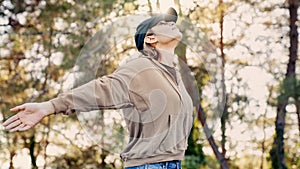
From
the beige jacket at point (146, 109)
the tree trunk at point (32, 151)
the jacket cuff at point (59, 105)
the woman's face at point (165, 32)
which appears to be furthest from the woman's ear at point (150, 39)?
the tree trunk at point (32, 151)

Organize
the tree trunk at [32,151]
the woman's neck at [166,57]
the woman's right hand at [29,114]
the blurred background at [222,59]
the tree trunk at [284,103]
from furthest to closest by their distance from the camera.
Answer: the tree trunk at [32,151] → the blurred background at [222,59] → the tree trunk at [284,103] → the woman's neck at [166,57] → the woman's right hand at [29,114]

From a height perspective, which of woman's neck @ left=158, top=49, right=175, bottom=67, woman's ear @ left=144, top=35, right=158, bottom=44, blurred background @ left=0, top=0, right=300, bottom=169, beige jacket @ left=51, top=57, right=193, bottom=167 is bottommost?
blurred background @ left=0, top=0, right=300, bottom=169

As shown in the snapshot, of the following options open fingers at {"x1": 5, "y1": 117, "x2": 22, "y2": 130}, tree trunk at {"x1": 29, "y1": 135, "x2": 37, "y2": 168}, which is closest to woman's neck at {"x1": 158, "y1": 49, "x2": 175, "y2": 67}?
open fingers at {"x1": 5, "y1": 117, "x2": 22, "y2": 130}

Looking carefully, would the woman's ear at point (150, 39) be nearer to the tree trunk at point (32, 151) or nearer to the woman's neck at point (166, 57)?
the woman's neck at point (166, 57)

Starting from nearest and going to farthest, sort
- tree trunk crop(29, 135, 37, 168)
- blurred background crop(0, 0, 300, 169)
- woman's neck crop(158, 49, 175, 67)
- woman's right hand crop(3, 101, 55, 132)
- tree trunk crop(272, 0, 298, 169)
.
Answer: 1. woman's right hand crop(3, 101, 55, 132)
2. woman's neck crop(158, 49, 175, 67)
3. tree trunk crop(272, 0, 298, 169)
4. blurred background crop(0, 0, 300, 169)
5. tree trunk crop(29, 135, 37, 168)

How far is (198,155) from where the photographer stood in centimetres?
780

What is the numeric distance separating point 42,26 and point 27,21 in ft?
0.74

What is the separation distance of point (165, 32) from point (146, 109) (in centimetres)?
26

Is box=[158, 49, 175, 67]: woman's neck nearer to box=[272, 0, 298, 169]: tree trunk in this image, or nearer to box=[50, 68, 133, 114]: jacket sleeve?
box=[50, 68, 133, 114]: jacket sleeve

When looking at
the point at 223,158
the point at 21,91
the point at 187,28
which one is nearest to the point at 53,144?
Answer: the point at 21,91

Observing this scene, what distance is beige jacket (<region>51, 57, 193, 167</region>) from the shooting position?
5.36 feet

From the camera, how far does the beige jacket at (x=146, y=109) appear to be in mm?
1634

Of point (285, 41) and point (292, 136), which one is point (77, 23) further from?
point (292, 136)

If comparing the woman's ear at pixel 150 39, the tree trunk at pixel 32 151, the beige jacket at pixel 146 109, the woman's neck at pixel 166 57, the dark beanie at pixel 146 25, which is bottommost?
the tree trunk at pixel 32 151
